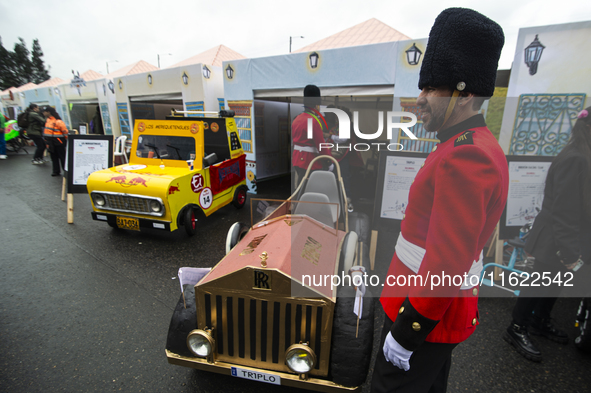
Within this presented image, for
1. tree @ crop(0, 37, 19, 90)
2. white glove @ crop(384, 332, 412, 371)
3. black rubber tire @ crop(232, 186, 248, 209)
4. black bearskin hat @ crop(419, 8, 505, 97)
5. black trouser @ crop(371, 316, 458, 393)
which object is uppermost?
tree @ crop(0, 37, 19, 90)

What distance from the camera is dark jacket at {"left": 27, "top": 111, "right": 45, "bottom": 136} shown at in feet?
32.6

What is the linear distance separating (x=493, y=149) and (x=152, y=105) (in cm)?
1394

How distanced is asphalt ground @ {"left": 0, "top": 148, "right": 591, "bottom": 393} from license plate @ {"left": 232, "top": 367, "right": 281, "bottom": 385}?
0.40m

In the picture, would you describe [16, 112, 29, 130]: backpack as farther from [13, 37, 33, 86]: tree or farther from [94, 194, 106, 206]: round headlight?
[13, 37, 33, 86]: tree

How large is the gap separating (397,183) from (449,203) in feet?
8.73

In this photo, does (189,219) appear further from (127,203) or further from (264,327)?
(264,327)

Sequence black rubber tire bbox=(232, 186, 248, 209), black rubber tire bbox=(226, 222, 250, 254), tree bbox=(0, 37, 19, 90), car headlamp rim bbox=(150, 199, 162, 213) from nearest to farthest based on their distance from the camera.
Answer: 1. black rubber tire bbox=(226, 222, 250, 254)
2. car headlamp rim bbox=(150, 199, 162, 213)
3. black rubber tire bbox=(232, 186, 248, 209)
4. tree bbox=(0, 37, 19, 90)

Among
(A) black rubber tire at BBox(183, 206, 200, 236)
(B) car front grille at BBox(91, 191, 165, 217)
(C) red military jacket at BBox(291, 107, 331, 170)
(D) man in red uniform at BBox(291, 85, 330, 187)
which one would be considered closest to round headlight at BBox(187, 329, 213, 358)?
(B) car front grille at BBox(91, 191, 165, 217)

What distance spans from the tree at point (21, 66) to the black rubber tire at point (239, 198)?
51.1 meters

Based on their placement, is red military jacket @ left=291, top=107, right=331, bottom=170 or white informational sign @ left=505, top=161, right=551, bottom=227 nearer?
white informational sign @ left=505, top=161, right=551, bottom=227

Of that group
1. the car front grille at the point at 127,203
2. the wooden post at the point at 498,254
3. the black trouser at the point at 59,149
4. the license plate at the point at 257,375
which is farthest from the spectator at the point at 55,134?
the wooden post at the point at 498,254

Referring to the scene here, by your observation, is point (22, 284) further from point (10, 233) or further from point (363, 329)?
point (363, 329)

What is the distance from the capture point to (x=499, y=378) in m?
2.26

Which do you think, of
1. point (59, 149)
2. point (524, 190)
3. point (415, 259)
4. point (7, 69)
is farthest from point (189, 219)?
point (7, 69)
